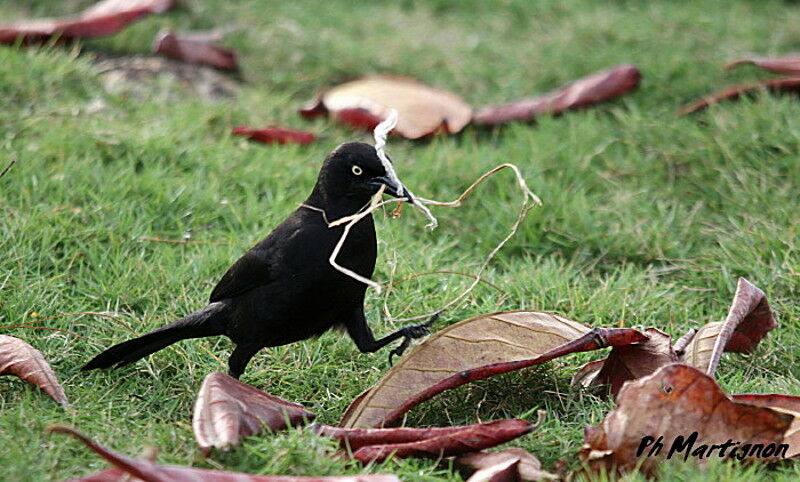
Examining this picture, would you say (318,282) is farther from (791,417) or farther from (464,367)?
(791,417)

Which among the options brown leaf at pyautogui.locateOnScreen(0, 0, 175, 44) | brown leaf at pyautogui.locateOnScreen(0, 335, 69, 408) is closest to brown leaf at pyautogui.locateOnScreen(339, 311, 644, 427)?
brown leaf at pyautogui.locateOnScreen(0, 335, 69, 408)

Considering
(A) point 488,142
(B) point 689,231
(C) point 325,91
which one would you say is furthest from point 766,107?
(C) point 325,91

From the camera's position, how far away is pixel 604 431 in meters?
2.56

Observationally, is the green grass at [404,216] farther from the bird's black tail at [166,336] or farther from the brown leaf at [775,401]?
the brown leaf at [775,401]

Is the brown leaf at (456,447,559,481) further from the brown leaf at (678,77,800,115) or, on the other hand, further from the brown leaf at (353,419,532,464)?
the brown leaf at (678,77,800,115)

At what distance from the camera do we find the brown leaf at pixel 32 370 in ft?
10.0

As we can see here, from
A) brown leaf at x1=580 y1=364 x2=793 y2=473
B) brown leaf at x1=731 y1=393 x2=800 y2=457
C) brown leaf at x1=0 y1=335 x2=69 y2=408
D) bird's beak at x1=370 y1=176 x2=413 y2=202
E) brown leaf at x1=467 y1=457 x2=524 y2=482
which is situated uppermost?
bird's beak at x1=370 y1=176 x2=413 y2=202

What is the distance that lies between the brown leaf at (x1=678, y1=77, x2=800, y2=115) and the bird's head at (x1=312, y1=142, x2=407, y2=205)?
8.12 feet

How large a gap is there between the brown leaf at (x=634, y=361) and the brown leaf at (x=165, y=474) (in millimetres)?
1005

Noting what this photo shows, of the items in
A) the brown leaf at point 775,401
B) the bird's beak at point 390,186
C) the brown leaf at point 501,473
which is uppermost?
the bird's beak at point 390,186

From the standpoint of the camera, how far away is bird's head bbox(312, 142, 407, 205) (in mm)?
3260

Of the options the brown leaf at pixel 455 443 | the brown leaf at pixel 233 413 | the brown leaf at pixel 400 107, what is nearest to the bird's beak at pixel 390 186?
the brown leaf at pixel 233 413

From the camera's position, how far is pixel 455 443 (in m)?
2.65

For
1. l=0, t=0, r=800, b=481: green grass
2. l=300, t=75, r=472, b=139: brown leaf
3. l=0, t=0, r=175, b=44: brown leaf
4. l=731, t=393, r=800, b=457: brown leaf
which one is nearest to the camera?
l=731, t=393, r=800, b=457: brown leaf
